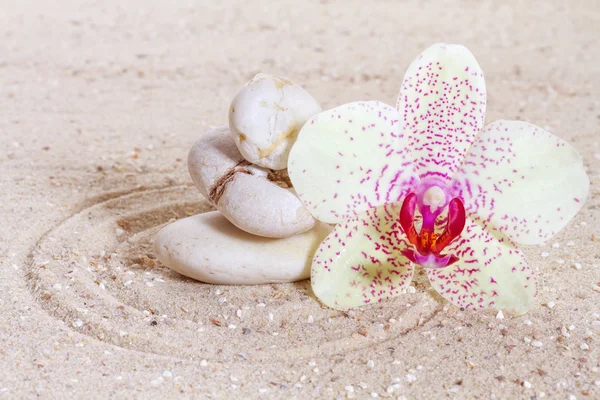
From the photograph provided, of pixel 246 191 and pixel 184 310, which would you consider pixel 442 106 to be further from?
pixel 184 310

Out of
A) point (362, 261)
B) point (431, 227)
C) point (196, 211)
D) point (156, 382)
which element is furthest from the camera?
point (196, 211)

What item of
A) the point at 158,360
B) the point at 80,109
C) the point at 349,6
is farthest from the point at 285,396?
the point at 349,6

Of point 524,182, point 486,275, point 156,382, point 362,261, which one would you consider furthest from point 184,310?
point 524,182

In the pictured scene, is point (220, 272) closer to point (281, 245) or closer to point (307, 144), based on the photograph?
point (281, 245)

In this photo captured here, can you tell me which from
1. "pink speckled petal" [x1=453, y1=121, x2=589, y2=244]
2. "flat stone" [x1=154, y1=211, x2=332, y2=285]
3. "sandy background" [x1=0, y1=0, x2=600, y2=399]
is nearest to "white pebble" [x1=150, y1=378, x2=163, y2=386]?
"sandy background" [x1=0, y1=0, x2=600, y2=399]

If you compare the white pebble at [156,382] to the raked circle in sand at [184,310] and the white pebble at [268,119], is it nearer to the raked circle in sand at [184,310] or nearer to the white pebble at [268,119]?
the raked circle in sand at [184,310]

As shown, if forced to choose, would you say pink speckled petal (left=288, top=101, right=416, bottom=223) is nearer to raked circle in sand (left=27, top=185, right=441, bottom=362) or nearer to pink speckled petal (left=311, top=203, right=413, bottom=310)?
pink speckled petal (left=311, top=203, right=413, bottom=310)
